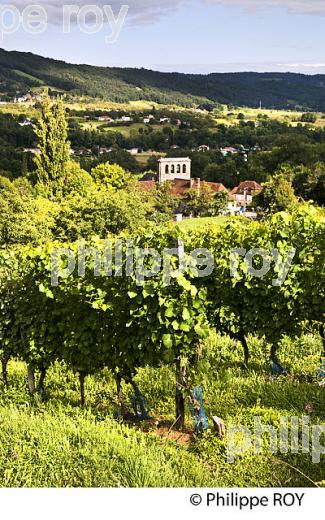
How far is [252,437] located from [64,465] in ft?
6.81

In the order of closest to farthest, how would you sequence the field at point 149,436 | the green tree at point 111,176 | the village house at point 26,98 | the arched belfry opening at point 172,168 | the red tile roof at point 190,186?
the field at point 149,436
the green tree at point 111,176
the red tile roof at point 190,186
the arched belfry opening at point 172,168
the village house at point 26,98

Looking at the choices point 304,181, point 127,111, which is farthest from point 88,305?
point 127,111

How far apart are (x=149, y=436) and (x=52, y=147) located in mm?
41532

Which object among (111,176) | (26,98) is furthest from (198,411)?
(26,98)

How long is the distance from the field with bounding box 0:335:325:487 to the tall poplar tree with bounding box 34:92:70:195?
38590 millimetres

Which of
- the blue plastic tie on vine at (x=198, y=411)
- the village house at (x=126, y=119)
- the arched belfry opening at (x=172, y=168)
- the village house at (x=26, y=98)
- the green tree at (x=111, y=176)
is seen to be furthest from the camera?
the village house at (x=26, y=98)

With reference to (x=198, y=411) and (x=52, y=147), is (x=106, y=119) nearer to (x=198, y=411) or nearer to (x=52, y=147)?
(x=52, y=147)

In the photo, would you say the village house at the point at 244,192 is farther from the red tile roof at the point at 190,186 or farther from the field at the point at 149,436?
the field at the point at 149,436

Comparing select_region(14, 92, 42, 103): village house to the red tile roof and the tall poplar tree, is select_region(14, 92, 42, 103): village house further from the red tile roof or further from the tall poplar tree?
the tall poplar tree

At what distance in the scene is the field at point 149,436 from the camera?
18.0ft

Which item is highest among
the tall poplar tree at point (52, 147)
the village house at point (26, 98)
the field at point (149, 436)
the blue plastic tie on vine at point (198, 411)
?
the village house at point (26, 98)

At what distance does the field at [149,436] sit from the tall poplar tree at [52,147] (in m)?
38.6

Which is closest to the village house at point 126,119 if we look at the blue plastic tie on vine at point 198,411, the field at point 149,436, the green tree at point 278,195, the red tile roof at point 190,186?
the red tile roof at point 190,186

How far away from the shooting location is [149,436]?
648cm
